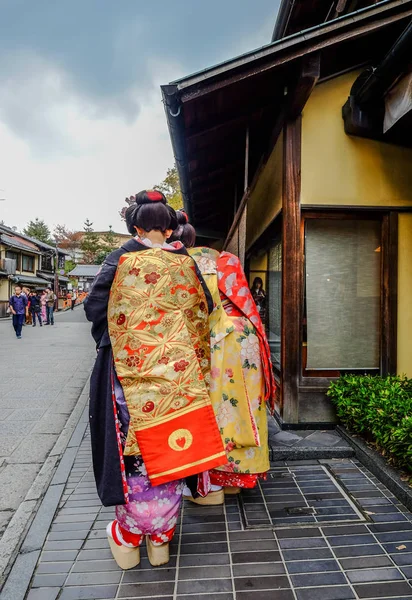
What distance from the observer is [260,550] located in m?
2.46

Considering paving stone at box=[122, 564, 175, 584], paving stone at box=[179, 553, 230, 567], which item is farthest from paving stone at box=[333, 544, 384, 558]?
paving stone at box=[122, 564, 175, 584]

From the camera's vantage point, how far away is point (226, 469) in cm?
304

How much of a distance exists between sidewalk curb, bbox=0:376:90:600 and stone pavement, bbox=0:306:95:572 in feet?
0.06

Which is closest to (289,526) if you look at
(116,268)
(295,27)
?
(116,268)

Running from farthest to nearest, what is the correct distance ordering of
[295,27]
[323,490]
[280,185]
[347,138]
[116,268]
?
[295,27] → [280,185] → [347,138] → [323,490] → [116,268]

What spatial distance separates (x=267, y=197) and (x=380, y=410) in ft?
10.9

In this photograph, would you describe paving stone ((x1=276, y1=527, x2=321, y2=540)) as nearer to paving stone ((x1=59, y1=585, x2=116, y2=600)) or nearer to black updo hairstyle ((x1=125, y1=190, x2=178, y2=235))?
paving stone ((x1=59, y1=585, x2=116, y2=600))

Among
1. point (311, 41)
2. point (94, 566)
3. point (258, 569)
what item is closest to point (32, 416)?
point (94, 566)

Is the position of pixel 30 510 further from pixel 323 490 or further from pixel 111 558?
pixel 323 490

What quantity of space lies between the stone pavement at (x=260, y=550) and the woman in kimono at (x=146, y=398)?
0.20m

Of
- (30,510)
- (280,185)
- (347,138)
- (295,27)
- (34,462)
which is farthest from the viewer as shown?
(295,27)

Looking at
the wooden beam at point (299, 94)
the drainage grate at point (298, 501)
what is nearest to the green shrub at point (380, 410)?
the drainage grate at point (298, 501)

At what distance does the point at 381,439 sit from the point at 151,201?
2805 mm

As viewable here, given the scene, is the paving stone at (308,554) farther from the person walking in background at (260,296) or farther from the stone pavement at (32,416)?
the person walking in background at (260,296)
